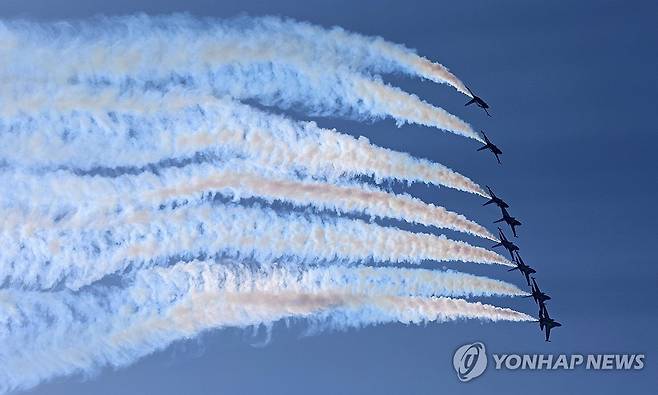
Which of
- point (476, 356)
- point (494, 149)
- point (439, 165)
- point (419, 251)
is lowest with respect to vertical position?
point (476, 356)

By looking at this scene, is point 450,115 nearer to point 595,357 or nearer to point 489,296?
point 489,296

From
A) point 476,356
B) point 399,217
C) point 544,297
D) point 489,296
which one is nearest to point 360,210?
point 399,217

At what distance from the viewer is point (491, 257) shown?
51.8 metres

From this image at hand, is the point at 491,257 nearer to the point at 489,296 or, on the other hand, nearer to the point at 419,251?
the point at 489,296

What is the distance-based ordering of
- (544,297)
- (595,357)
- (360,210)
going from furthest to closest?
(544,297)
(595,357)
(360,210)

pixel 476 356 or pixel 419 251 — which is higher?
pixel 419 251

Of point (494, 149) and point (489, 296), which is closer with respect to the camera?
point (489, 296)

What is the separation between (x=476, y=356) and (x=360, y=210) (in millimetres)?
13664

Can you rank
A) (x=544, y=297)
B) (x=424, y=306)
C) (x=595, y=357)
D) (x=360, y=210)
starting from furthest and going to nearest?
(x=544, y=297) < (x=595, y=357) < (x=424, y=306) < (x=360, y=210)

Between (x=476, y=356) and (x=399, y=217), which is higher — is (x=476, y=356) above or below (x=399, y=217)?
below

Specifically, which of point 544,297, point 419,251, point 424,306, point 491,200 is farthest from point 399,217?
point 544,297

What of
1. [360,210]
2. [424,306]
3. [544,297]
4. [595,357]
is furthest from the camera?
[544,297]

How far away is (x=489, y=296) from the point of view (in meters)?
51.5

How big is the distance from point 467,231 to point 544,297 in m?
10.5
